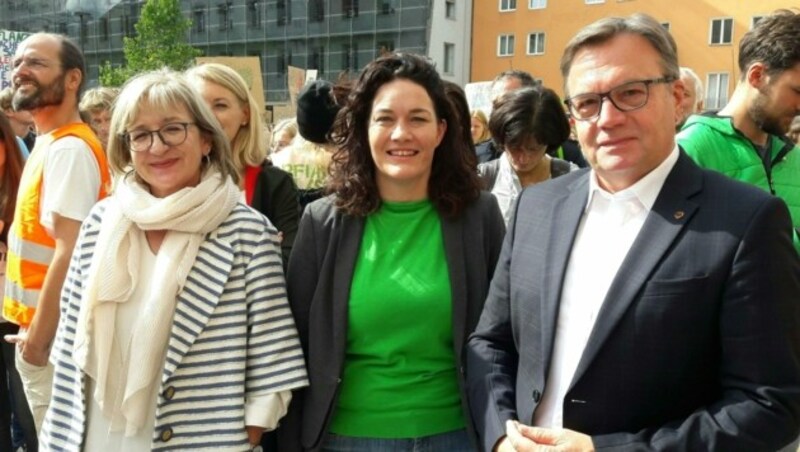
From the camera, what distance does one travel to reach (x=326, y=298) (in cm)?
225

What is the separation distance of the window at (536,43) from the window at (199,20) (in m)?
20.5

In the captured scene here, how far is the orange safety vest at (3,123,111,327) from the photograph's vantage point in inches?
128

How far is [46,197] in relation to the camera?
312cm

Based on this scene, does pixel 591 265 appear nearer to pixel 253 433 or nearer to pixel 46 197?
pixel 253 433

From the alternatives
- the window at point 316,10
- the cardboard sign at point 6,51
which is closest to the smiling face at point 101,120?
the cardboard sign at point 6,51

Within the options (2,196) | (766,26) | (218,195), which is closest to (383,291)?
(218,195)

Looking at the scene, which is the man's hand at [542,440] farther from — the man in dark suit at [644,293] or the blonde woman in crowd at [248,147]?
the blonde woman in crowd at [248,147]

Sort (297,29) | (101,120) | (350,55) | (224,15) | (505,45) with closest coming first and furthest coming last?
(101,120) < (350,55) < (297,29) < (505,45) < (224,15)

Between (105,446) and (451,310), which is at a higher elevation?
(451,310)

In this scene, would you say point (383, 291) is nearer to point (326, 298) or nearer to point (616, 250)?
point (326, 298)

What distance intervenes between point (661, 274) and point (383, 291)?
92 cm

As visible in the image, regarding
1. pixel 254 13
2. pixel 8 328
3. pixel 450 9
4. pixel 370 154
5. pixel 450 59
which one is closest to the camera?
pixel 370 154

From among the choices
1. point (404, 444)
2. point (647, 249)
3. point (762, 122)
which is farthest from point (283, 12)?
point (647, 249)

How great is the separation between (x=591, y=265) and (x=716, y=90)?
3727cm
